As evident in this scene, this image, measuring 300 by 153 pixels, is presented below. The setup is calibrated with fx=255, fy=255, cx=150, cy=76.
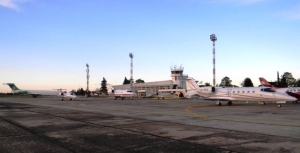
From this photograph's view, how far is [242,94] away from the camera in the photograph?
99.1 ft

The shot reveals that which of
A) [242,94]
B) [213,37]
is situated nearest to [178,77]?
[213,37]

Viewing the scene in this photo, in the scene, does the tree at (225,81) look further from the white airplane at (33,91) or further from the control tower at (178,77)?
the white airplane at (33,91)

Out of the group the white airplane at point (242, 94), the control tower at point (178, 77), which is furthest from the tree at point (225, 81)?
the white airplane at point (242, 94)

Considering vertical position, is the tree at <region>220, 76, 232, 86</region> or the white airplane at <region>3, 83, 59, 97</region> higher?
the tree at <region>220, 76, 232, 86</region>

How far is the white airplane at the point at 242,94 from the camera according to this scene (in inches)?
1052

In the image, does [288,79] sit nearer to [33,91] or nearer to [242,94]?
[242,94]

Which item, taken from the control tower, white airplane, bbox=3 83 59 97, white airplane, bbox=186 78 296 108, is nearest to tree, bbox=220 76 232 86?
the control tower

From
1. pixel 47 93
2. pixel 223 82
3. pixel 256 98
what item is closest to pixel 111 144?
pixel 256 98

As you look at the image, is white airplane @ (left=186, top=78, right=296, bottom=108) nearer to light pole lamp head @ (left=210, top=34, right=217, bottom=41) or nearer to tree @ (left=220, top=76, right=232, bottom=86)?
light pole lamp head @ (left=210, top=34, right=217, bottom=41)

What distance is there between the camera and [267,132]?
10195mm

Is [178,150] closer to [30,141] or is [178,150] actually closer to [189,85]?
[30,141]

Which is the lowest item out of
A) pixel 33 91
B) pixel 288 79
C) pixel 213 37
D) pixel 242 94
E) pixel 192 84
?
pixel 242 94

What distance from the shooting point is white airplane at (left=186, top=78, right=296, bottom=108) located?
87.6 ft

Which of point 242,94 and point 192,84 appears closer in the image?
point 242,94
